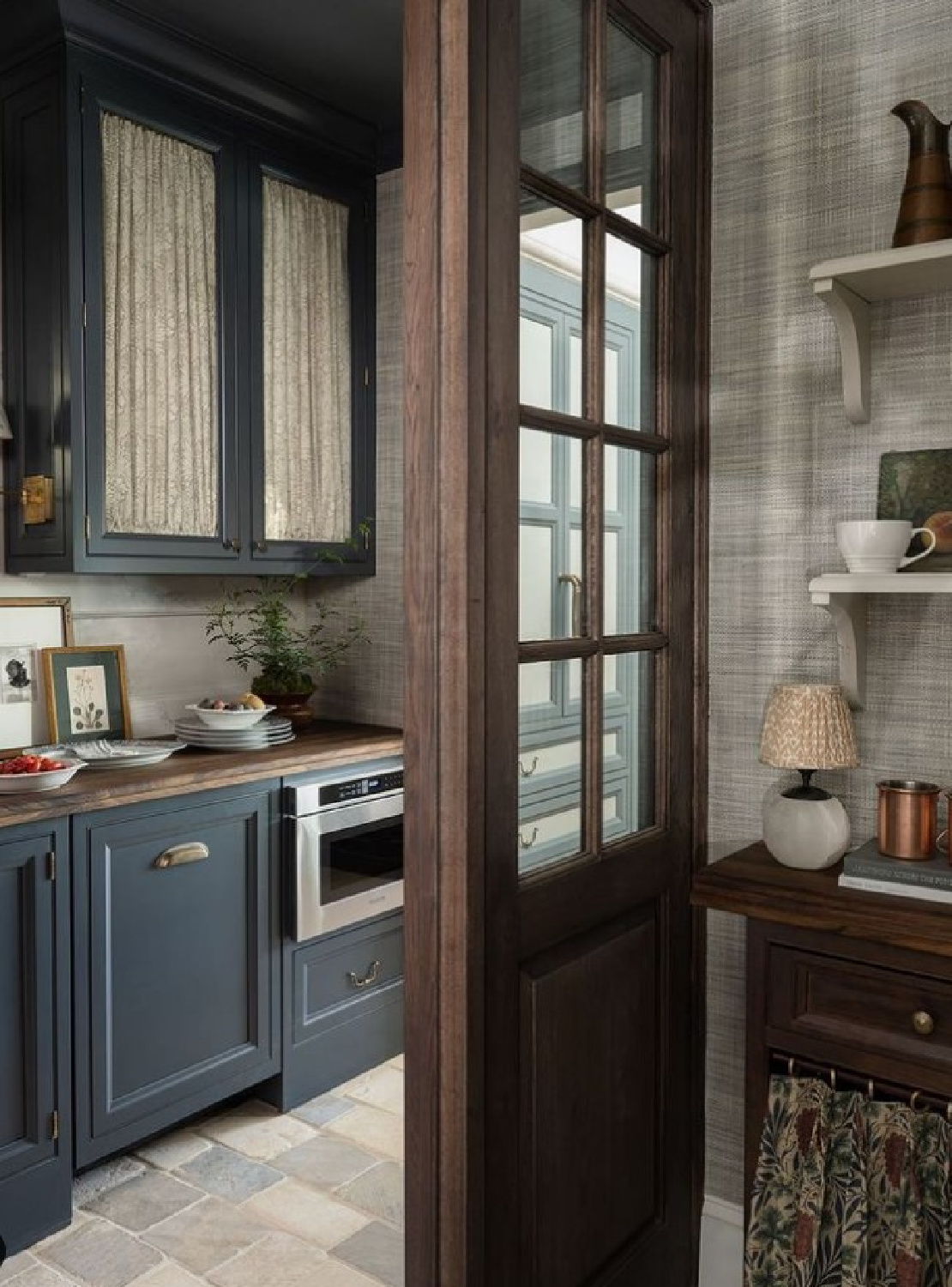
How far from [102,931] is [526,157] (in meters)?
1.87

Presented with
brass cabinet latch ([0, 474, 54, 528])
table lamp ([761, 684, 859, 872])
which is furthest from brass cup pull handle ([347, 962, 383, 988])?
table lamp ([761, 684, 859, 872])

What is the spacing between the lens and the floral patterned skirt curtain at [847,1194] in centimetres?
158

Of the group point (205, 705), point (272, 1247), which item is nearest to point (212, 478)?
point (205, 705)

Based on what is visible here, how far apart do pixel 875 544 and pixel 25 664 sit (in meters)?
2.19

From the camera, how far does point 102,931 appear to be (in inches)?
98.7

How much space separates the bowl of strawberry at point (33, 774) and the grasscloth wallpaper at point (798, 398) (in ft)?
4.63

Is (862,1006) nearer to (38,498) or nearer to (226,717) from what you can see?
(226,717)

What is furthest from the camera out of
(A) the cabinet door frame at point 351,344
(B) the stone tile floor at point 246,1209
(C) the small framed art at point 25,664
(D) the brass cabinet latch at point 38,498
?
(A) the cabinet door frame at point 351,344

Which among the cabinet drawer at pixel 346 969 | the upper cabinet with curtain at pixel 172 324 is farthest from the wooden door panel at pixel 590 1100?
the upper cabinet with curtain at pixel 172 324

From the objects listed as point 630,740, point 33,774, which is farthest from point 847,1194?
point 33,774

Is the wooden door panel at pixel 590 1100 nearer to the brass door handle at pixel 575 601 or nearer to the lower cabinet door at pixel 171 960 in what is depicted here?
the brass door handle at pixel 575 601

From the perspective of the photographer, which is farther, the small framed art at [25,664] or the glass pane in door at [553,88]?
the small framed art at [25,664]

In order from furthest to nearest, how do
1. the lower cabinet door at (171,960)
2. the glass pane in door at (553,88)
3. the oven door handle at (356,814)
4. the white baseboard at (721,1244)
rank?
1. the oven door handle at (356,814)
2. the lower cabinet door at (171,960)
3. the white baseboard at (721,1244)
4. the glass pane in door at (553,88)

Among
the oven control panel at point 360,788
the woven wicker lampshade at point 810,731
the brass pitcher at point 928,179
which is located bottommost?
the oven control panel at point 360,788
